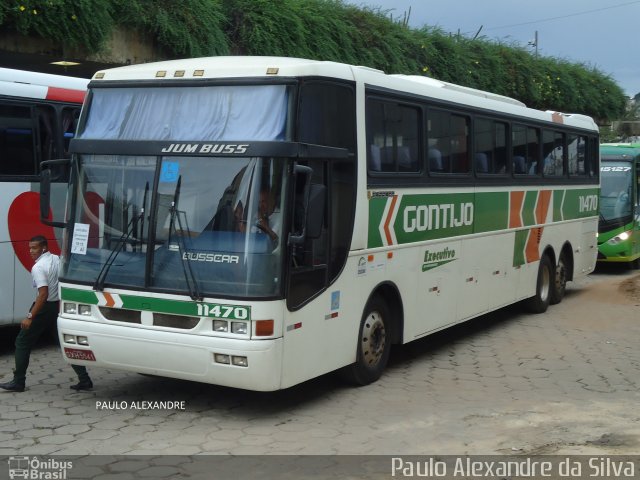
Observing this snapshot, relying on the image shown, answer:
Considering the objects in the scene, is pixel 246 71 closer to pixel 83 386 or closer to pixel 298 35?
pixel 83 386

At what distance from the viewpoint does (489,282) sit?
11828 mm

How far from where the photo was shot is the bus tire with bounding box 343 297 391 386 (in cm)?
864

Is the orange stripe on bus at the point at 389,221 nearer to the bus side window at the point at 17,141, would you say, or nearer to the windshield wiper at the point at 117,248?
the windshield wiper at the point at 117,248

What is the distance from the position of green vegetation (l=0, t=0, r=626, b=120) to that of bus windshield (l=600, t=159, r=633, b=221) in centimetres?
470

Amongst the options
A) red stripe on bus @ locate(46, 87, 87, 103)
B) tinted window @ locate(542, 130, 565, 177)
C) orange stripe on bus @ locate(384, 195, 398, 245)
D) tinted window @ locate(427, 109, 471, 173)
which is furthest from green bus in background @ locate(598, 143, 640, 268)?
red stripe on bus @ locate(46, 87, 87, 103)

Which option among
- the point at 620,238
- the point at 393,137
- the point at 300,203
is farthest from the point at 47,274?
the point at 620,238

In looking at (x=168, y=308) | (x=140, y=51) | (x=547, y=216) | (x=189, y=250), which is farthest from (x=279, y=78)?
(x=140, y=51)

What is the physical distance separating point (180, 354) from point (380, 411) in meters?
1.92

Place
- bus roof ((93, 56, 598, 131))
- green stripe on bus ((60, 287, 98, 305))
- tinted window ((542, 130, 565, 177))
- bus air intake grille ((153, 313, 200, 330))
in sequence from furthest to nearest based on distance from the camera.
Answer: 1. tinted window ((542, 130, 565, 177))
2. green stripe on bus ((60, 287, 98, 305))
3. bus roof ((93, 56, 598, 131))
4. bus air intake grille ((153, 313, 200, 330))

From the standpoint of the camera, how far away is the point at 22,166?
10.2 metres

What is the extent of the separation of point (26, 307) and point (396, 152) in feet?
15.2

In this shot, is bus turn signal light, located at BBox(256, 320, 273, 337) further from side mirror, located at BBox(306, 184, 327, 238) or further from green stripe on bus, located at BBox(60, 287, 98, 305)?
green stripe on bus, located at BBox(60, 287, 98, 305)

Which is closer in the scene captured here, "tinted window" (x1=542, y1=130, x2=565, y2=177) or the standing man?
the standing man

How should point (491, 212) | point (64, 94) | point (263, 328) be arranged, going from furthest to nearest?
point (491, 212) → point (64, 94) → point (263, 328)
